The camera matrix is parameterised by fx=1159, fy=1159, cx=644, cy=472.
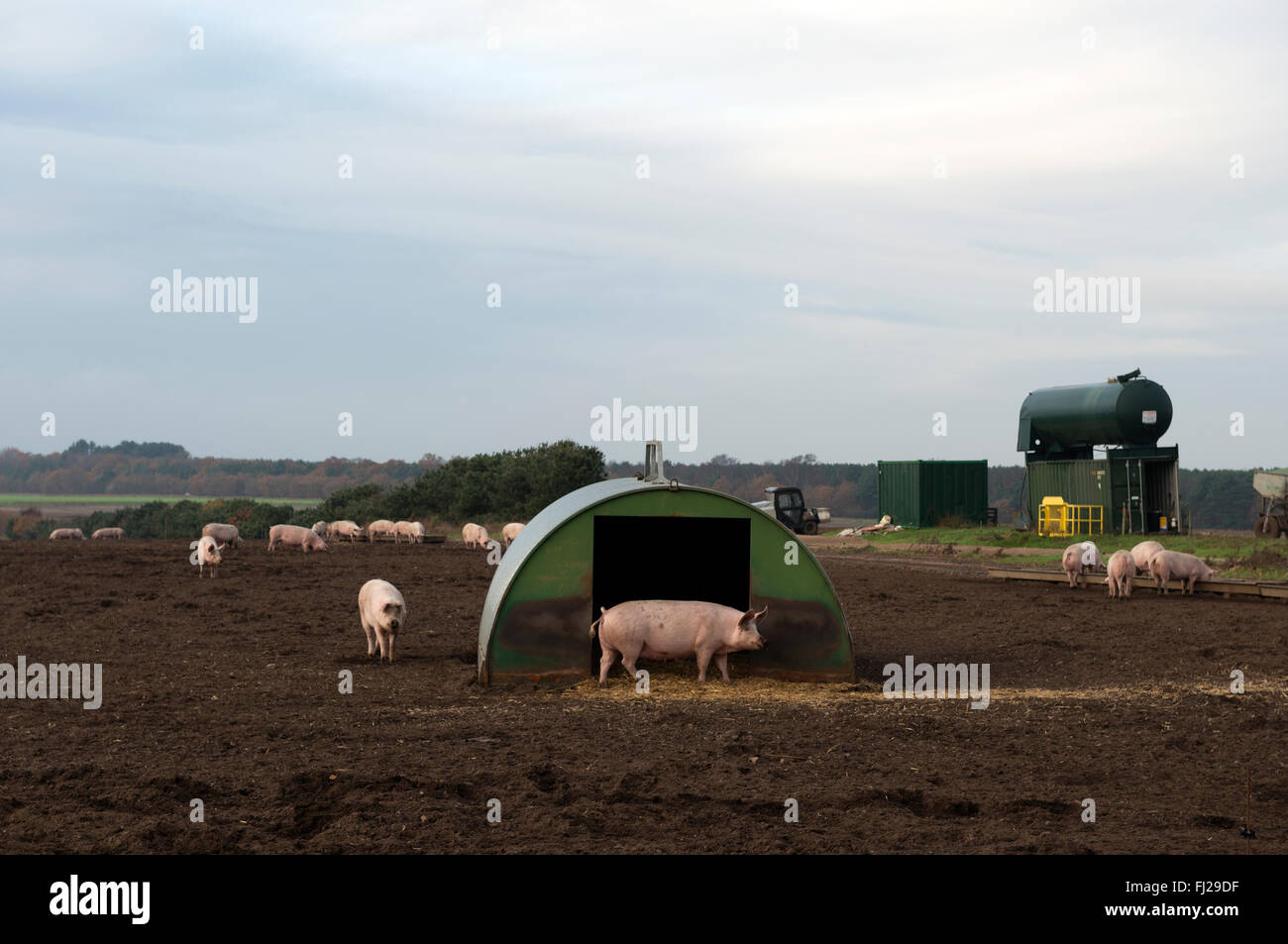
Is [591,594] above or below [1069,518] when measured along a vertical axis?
above

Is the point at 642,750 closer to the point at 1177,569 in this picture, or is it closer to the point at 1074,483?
the point at 1177,569

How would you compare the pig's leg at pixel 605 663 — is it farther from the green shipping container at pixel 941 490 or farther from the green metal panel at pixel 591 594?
the green shipping container at pixel 941 490

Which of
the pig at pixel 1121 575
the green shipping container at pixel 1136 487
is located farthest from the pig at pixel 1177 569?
the green shipping container at pixel 1136 487

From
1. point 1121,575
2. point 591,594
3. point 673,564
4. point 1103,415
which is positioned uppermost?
point 1103,415

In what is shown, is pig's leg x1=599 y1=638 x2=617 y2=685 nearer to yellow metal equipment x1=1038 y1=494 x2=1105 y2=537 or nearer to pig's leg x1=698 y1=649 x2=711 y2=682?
pig's leg x1=698 y1=649 x2=711 y2=682

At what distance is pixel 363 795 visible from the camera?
7395mm

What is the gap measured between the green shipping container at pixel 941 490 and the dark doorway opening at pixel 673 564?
31271 mm

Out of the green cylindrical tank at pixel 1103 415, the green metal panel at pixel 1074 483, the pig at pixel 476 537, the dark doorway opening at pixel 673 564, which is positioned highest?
the green cylindrical tank at pixel 1103 415

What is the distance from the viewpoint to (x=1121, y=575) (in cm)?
2125

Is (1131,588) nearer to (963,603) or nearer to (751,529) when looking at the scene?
(963,603)

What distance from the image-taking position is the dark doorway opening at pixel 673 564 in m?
15.1

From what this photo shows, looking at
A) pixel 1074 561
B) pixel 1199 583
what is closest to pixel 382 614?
pixel 1074 561

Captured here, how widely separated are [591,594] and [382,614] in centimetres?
298

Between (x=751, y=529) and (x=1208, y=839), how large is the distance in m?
6.79
